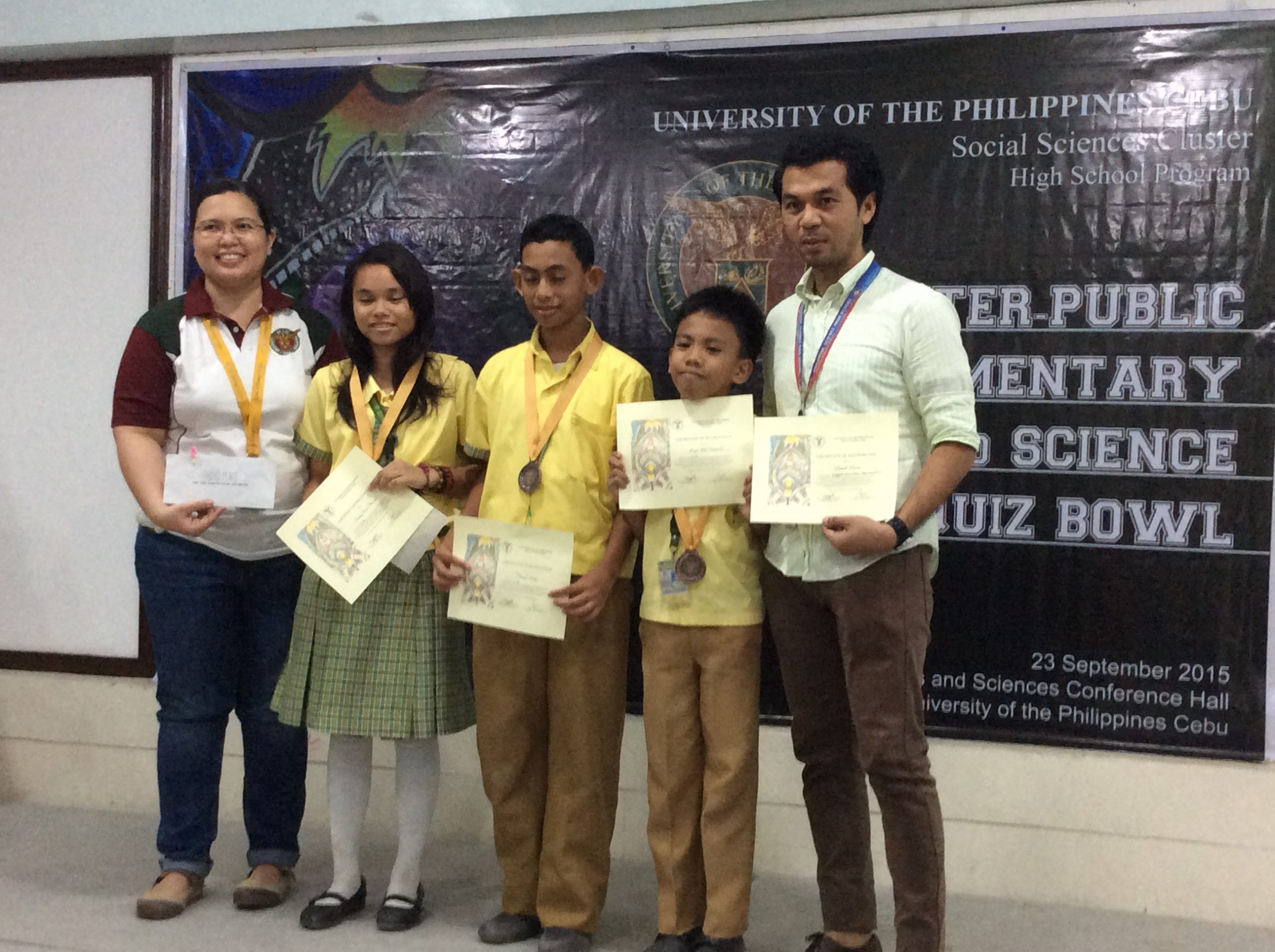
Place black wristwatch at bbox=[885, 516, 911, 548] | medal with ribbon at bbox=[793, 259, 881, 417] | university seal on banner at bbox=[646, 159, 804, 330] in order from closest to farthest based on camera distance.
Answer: black wristwatch at bbox=[885, 516, 911, 548] < medal with ribbon at bbox=[793, 259, 881, 417] < university seal on banner at bbox=[646, 159, 804, 330]

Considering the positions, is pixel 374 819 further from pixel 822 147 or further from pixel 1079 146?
pixel 1079 146

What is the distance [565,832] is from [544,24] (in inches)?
84.4

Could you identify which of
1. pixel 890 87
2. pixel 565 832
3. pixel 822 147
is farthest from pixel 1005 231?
pixel 565 832

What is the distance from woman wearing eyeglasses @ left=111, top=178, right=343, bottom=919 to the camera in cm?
242

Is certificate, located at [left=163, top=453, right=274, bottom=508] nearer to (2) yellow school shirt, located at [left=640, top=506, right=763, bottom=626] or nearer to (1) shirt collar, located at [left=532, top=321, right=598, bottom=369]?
(1) shirt collar, located at [left=532, top=321, right=598, bottom=369]

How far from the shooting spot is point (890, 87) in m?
2.77

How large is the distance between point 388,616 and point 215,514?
457 mm

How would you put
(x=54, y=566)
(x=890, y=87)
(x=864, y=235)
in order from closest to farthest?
(x=864, y=235)
(x=890, y=87)
(x=54, y=566)

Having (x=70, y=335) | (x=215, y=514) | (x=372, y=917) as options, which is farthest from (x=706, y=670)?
(x=70, y=335)

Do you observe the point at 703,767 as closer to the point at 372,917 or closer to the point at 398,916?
the point at 398,916

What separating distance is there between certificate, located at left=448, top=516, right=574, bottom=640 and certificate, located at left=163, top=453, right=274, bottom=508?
0.47m

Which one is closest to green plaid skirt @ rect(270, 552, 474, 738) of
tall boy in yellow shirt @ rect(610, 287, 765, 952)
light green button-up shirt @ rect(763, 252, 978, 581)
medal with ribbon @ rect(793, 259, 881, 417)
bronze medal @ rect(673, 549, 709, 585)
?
tall boy in yellow shirt @ rect(610, 287, 765, 952)

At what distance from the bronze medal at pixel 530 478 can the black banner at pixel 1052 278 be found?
2.57ft

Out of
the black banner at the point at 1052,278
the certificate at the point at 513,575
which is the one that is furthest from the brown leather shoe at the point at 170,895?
the black banner at the point at 1052,278
